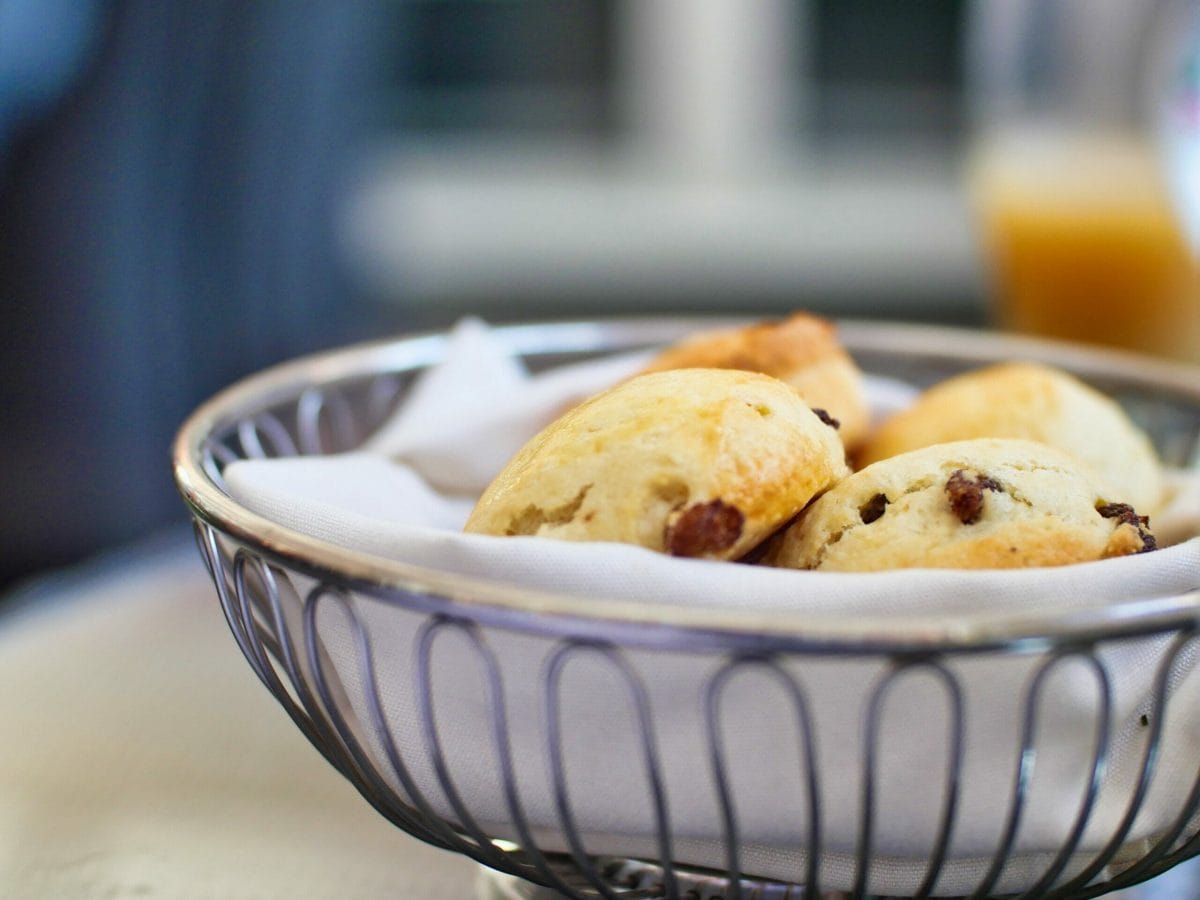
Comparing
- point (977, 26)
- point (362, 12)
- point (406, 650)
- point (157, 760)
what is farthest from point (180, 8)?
point (406, 650)

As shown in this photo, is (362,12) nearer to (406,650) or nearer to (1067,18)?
(1067,18)

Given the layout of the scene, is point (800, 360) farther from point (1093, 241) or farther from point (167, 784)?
point (1093, 241)

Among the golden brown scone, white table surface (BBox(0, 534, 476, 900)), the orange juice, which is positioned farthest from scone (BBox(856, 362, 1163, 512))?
the orange juice

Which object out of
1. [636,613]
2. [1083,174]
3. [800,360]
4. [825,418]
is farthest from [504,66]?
[636,613]

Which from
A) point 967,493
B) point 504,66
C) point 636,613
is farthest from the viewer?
point 504,66

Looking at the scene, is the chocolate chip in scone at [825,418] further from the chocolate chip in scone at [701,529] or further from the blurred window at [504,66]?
the blurred window at [504,66]

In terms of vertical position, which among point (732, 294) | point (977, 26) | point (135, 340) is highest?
point (977, 26)

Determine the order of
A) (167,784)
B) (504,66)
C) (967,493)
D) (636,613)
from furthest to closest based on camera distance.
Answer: (504,66) < (167,784) < (967,493) < (636,613)
